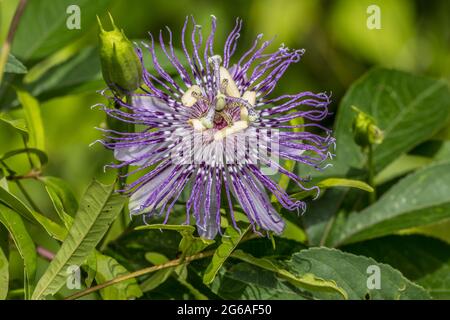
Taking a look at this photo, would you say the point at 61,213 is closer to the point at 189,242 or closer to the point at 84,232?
the point at 84,232

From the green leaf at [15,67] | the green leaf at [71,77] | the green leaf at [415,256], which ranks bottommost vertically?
the green leaf at [415,256]

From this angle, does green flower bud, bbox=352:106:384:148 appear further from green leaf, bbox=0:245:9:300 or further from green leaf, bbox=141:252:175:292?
green leaf, bbox=0:245:9:300

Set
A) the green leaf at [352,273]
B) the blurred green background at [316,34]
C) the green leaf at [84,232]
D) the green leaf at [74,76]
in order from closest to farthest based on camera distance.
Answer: the green leaf at [84,232] < the green leaf at [352,273] < the green leaf at [74,76] < the blurred green background at [316,34]

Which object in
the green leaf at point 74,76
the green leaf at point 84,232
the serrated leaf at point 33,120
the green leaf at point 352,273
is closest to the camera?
the green leaf at point 84,232

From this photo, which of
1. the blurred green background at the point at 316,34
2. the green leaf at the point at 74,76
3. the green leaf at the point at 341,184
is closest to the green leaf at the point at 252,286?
the green leaf at the point at 341,184

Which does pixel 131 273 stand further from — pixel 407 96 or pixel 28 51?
pixel 407 96

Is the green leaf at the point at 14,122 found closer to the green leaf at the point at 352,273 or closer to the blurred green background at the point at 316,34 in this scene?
the green leaf at the point at 352,273

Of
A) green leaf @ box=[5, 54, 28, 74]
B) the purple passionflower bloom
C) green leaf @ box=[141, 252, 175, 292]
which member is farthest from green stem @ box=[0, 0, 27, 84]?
green leaf @ box=[141, 252, 175, 292]

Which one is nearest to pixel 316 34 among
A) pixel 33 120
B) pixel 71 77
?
pixel 71 77
